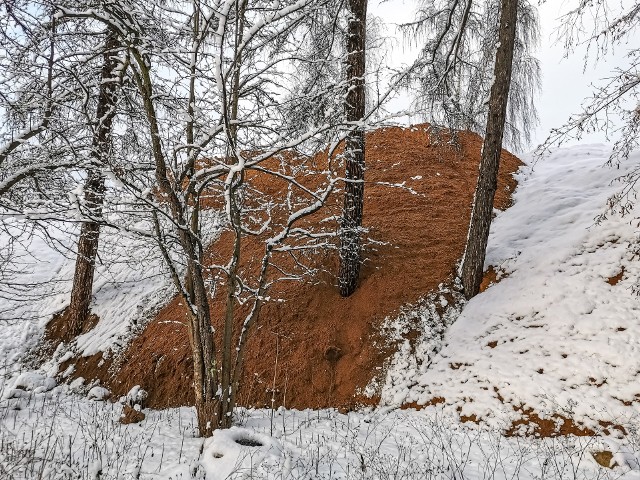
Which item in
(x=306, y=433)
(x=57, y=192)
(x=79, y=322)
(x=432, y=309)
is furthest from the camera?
(x=79, y=322)

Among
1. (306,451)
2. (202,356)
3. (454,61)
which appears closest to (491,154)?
(454,61)

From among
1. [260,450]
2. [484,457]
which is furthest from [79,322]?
[484,457]

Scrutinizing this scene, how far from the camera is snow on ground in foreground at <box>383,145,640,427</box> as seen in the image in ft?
15.6

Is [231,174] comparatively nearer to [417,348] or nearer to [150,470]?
[150,470]

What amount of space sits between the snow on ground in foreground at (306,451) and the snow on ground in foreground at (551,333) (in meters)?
0.45

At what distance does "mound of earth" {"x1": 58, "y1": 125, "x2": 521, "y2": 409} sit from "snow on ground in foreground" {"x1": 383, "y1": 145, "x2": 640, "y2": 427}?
754 millimetres

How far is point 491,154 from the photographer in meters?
6.58

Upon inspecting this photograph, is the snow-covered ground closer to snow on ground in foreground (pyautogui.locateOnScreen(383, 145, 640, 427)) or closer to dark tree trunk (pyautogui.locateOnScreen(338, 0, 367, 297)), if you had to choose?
snow on ground in foreground (pyautogui.locateOnScreen(383, 145, 640, 427))

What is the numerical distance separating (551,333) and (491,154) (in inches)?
115

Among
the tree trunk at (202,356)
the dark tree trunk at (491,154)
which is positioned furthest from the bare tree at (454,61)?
the tree trunk at (202,356)

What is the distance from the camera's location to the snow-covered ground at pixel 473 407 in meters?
3.76

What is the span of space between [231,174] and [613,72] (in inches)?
195

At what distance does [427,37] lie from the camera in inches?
307

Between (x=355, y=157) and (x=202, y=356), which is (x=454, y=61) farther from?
(x=202, y=356)
